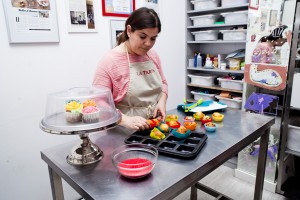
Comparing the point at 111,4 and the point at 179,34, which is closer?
the point at 111,4

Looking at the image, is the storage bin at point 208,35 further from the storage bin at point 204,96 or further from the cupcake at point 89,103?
the cupcake at point 89,103

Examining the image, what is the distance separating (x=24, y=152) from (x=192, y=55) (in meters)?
2.39

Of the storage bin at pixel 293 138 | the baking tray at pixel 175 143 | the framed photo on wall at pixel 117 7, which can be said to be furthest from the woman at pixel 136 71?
the storage bin at pixel 293 138

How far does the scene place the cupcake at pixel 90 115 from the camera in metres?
0.98

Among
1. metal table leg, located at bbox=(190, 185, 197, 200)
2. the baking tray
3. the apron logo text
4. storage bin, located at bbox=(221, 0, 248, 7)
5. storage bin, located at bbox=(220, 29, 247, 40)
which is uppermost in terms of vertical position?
storage bin, located at bbox=(221, 0, 248, 7)

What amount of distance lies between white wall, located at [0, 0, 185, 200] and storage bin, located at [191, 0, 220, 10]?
132cm

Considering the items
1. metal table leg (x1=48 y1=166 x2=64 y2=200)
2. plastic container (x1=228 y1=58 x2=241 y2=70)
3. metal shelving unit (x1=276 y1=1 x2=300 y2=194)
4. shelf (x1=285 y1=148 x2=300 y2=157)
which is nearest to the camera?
metal table leg (x1=48 y1=166 x2=64 y2=200)

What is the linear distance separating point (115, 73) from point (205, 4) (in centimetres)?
190

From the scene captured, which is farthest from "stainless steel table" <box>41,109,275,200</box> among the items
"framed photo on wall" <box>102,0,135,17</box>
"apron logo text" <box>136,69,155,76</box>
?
"framed photo on wall" <box>102,0,135,17</box>

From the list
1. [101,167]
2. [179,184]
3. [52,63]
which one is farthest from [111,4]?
[179,184]

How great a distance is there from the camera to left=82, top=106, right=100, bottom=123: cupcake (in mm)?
985

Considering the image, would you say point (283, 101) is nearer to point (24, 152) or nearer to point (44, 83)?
point (44, 83)

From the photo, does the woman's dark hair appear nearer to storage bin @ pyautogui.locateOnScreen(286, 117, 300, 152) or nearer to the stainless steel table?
the stainless steel table

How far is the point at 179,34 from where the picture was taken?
308 centimetres
